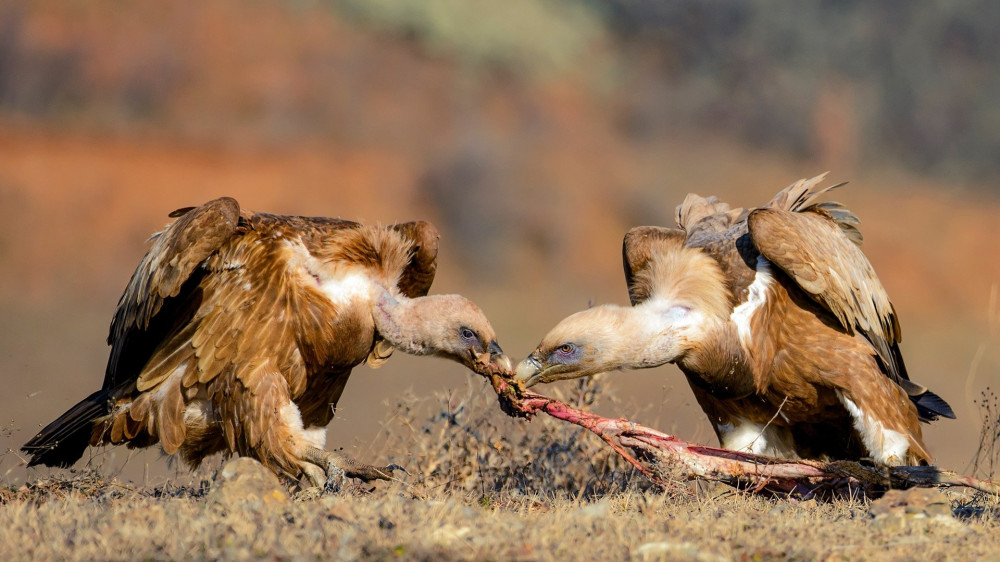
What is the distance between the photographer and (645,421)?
26.2 ft

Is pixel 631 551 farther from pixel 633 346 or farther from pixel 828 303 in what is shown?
pixel 828 303

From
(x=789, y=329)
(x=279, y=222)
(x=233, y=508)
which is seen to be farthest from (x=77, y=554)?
(x=789, y=329)

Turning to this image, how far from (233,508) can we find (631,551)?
1.61 metres

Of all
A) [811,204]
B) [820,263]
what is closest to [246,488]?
[820,263]

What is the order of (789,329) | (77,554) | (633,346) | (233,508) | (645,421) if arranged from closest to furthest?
(77,554)
(233,508)
(633,346)
(789,329)
(645,421)

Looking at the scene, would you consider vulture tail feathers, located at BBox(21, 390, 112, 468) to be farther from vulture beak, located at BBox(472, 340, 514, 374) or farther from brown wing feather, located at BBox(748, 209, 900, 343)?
brown wing feather, located at BBox(748, 209, 900, 343)

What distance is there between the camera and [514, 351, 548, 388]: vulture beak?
6.11m

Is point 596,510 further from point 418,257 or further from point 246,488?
point 418,257

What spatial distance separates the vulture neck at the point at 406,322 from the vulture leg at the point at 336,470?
0.71 metres

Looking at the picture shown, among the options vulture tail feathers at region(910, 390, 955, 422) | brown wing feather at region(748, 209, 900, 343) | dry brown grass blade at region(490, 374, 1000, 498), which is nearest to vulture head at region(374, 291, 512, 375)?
dry brown grass blade at region(490, 374, 1000, 498)

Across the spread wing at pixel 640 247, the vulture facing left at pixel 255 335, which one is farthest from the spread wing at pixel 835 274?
the vulture facing left at pixel 255 335

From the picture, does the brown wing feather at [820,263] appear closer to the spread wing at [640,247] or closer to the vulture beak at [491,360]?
the spread wing at [640,247]

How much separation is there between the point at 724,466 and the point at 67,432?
358 centimetres

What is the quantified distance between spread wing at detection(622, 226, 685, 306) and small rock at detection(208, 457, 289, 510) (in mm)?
2627
